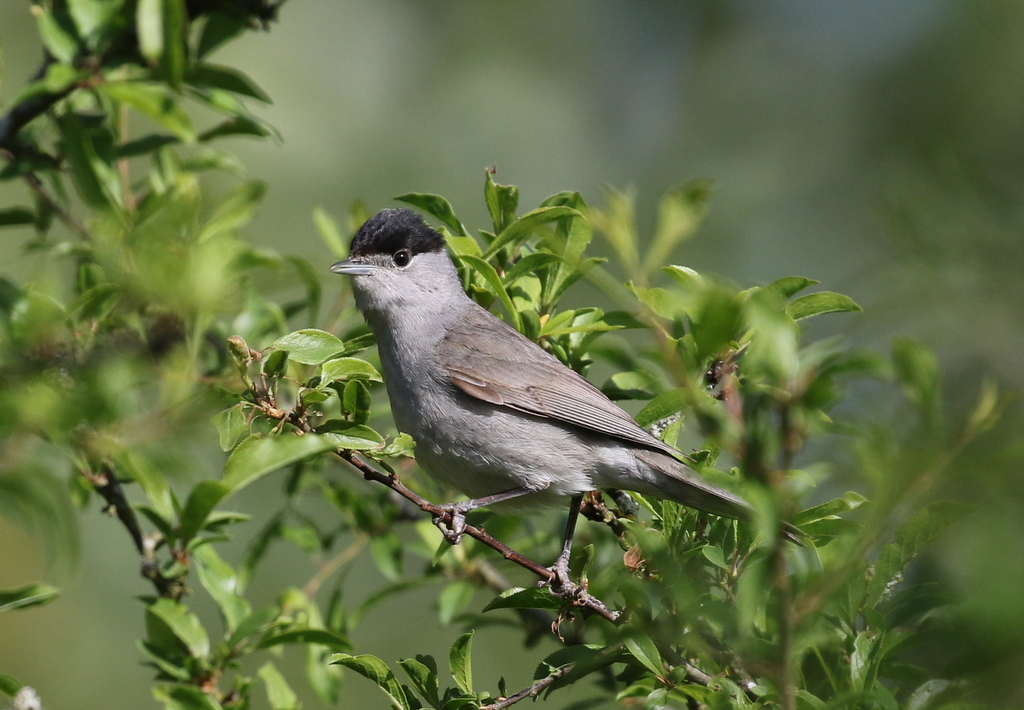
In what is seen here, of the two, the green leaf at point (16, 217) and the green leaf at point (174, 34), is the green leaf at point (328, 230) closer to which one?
the green leaf at point (16, 217)

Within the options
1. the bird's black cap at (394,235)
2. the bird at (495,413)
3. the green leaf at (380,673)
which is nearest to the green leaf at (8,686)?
the green leaf at (380,673)

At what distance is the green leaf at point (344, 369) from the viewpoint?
2.04 meters

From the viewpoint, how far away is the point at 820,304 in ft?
7.41

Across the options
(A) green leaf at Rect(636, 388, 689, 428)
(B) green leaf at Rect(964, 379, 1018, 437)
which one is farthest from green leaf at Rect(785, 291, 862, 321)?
(B) green leaf at Rect(964, 379, 1018, 437)

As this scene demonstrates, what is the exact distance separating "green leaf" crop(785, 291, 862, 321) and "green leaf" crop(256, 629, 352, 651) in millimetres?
1409

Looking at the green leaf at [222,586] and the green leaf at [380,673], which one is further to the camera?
the green leaf at [222,586]

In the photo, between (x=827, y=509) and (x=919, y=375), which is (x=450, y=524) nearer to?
(x=827, y=509)

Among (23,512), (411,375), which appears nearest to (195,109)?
(411,375)

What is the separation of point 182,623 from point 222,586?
0.18 m

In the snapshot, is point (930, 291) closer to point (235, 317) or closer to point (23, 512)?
point (23, 512)

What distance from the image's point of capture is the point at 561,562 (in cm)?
261

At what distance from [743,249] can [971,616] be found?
5223mm

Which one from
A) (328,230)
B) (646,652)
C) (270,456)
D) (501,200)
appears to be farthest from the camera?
(328,230)

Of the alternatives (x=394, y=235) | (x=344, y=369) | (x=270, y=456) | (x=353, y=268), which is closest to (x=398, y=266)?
(x=394, y=235)
